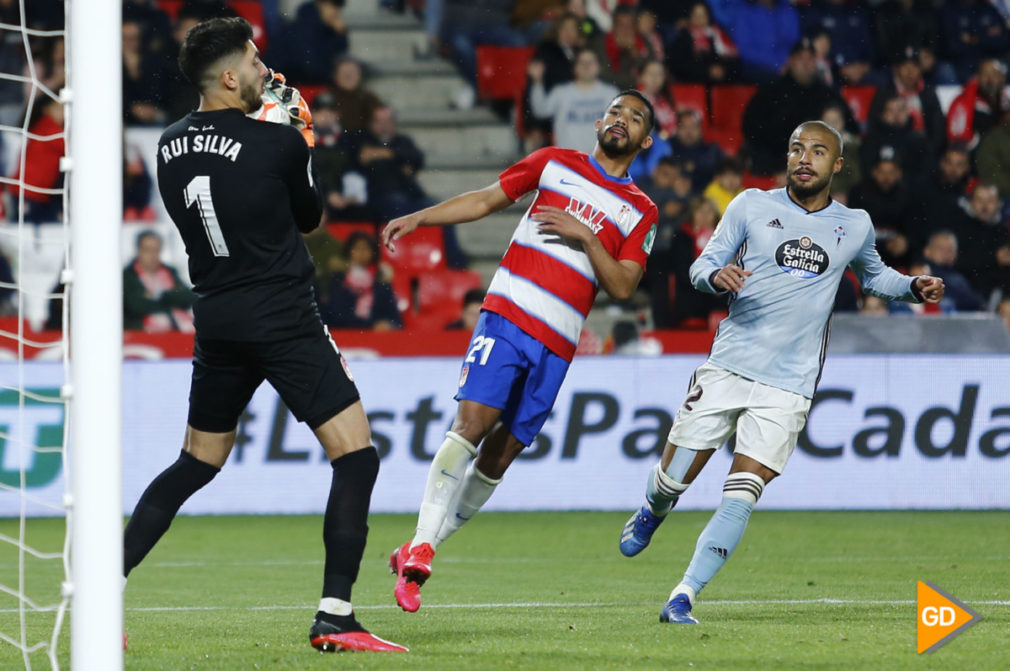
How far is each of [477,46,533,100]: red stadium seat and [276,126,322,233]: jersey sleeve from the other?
9900 millimetres

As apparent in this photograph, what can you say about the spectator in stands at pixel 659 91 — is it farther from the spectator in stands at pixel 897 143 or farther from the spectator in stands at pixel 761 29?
the spectator in stands at pixel 897 143

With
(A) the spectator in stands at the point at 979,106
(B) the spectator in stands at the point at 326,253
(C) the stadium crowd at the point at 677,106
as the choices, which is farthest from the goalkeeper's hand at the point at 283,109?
(A) the spectator in stands at the point at 979,106

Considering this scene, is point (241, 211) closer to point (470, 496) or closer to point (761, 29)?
point (470, 496)

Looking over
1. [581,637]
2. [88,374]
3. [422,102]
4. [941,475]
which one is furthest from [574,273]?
[422,102]

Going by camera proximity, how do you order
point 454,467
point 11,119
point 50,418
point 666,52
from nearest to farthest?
point 454,467, point 50,418, point 11,119, point 666,52

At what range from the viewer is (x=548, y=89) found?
1345 cm

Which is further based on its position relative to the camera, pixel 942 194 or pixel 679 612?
pixel 942 194

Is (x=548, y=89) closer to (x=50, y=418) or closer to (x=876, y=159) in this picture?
(x=876, y=159)

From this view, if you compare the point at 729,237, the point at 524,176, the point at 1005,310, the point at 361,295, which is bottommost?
the point at 361,295

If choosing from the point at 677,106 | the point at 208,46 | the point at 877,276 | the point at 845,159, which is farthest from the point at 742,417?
the point at 677,106

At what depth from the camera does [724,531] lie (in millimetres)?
5125

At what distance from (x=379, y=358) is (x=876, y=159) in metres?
5.19

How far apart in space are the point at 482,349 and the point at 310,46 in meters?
8.84

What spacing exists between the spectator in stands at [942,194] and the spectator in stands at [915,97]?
0.21m
